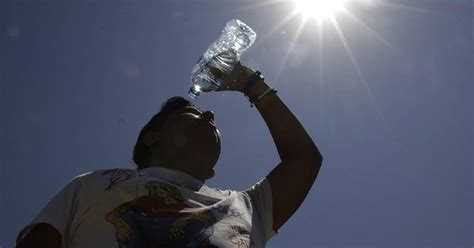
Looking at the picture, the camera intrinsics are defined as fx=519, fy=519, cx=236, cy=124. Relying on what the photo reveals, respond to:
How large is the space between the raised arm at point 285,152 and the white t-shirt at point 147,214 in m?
0.21

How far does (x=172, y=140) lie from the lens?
2.67m

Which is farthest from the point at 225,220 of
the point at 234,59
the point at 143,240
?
the point at 234,59

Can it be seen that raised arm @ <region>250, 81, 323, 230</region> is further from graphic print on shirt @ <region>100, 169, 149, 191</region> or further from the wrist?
graphic print on shirt @ <region>100, 169, 149, 191</region>

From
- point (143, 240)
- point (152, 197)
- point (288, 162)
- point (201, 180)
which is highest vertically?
point (288, 162)

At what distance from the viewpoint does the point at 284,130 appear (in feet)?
9.66

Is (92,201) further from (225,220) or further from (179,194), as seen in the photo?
(225,220)

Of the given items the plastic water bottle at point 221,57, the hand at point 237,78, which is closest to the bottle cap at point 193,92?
the plastic water bottle at point 221,57

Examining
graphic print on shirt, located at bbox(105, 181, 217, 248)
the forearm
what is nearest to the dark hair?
the forearm

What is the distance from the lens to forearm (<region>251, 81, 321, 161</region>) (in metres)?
2.85

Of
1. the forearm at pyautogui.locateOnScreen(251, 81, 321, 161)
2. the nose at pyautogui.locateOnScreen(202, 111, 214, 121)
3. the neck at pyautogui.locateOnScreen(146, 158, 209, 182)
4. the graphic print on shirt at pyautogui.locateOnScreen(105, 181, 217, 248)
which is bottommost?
the graphic print on shirt at pyautogui.locateOnScreen(105, 181, 217, 248)

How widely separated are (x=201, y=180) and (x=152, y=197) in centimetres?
45

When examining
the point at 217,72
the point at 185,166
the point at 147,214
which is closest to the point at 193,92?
the point at 217,72

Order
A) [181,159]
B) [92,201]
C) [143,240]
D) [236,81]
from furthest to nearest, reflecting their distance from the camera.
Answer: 1. [236,81]
2. [181,159]
3. [92,201]
4. [143,240]

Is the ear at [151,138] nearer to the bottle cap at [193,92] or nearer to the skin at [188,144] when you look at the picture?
the skin at [188,144]
